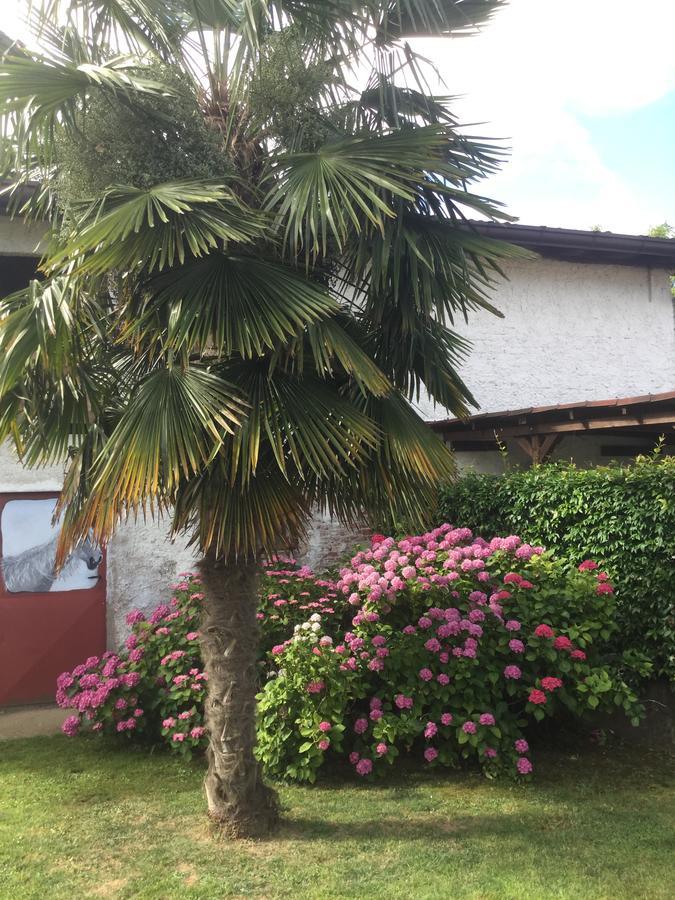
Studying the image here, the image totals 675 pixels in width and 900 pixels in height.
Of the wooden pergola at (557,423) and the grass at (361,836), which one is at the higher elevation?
the wooden pergola at (557,423)

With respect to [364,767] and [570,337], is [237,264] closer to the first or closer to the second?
[364,767]

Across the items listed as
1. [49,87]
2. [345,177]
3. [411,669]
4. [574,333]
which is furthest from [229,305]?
[574,333]

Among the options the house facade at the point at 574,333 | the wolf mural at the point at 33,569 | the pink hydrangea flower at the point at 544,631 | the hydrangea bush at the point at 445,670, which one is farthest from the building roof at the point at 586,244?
the wolf mural at the point at 33,569

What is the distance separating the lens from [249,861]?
14.1 ft

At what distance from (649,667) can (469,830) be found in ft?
6.63

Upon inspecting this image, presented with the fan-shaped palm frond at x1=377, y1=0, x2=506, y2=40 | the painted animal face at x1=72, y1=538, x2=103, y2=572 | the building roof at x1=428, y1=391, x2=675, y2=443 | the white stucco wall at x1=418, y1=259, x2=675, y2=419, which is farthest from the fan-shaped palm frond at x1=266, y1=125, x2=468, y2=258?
the white stucco wall at x1=418, y1=259, x2=675, y2=419

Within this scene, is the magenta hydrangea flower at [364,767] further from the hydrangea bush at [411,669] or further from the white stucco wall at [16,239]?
the white stucco wall at [16,239]

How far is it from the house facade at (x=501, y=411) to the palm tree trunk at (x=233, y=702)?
11.0ft

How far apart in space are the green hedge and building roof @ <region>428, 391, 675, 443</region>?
43 centimetres

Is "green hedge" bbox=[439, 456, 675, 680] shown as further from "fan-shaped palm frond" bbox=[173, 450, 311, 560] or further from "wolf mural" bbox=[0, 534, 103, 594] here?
"wolf mural" bbox=[0, 534, 103, 594]

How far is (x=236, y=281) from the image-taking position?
432cm

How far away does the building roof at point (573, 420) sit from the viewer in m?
6.51

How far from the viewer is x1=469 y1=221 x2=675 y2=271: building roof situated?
32.6ft

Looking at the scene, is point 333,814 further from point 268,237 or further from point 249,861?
point 268,237
